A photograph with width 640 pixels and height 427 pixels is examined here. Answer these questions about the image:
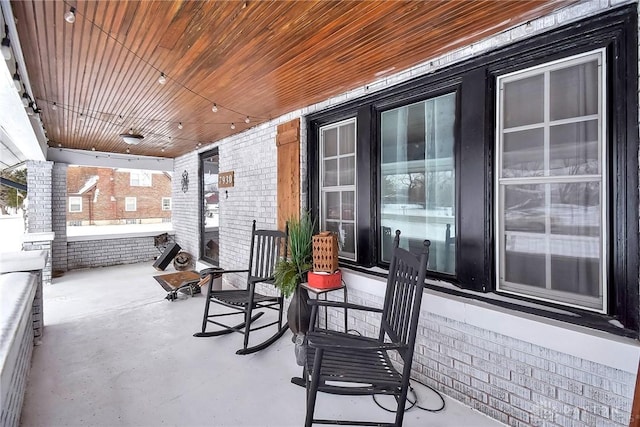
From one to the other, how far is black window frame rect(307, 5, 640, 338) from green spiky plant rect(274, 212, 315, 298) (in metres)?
0.50

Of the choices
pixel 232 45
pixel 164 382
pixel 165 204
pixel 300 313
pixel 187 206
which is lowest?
pixel 164 382

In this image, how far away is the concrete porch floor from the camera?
2.16m

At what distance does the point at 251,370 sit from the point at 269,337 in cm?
67

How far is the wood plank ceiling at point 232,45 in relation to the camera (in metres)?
1.81

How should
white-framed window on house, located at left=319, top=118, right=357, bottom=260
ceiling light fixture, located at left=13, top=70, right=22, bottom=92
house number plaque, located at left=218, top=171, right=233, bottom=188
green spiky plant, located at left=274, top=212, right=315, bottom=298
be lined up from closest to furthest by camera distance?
ceiling light fixture, located at left=13, top=70, right=22, bottom=92, green spiky plant, located at left=274, top=212, right=315, bottom=298, white-framed window on house, located at left=319, top=118, right=357, bottom=260, house number plaque, located at left=218, top=171, right=233, bottom=188

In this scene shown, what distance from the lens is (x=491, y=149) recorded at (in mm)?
2186

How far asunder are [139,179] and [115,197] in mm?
1135

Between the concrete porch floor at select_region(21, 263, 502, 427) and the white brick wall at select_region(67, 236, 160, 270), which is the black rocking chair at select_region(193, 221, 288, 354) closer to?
the concrete porch floor at select_region(21, 263, 502, 427)

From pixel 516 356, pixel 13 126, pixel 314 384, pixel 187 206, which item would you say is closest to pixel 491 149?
pixel 516 356

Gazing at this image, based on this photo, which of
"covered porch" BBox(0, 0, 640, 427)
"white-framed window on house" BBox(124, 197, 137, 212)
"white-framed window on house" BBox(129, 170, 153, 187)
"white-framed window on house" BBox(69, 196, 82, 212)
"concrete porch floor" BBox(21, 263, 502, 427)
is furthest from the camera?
"white-framed window on house" BBox(129, 170, 153, 187)

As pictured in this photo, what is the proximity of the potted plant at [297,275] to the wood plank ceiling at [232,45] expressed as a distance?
4.87 feet

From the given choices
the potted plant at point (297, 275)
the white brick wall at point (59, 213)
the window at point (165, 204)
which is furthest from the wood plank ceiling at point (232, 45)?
the window at point (165, 204)

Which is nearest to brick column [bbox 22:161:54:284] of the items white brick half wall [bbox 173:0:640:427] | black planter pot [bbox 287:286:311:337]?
black planter pot [bbox 287:286:311:337]

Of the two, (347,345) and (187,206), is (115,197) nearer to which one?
(187,206)
